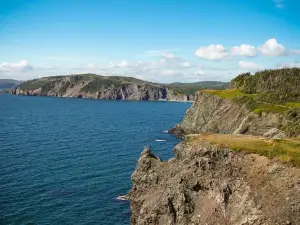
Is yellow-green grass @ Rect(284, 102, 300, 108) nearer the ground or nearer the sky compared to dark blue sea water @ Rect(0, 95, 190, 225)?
nearer the sky

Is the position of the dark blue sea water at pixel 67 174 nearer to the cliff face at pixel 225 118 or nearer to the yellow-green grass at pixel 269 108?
the cliff face at pixel 225 118

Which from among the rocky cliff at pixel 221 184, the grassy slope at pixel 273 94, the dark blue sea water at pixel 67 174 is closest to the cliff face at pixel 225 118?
the grassy slope at pixel 273 94

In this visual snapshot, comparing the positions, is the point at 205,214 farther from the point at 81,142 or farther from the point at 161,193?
the point at 81,142

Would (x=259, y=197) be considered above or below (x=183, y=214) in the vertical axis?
above

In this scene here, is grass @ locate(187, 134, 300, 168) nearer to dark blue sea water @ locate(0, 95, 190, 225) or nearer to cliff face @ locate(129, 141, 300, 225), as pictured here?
cliff face @ locate(129, 141, 300, 225)

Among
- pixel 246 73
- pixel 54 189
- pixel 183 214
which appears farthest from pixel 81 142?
pixel 246 73

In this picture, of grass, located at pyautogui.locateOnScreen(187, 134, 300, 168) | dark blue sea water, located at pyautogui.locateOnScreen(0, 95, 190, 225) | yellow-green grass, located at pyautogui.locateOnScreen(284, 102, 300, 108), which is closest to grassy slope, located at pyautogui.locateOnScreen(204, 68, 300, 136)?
yellow-green grass, located at pyautogui.locateOnScreen(284, 102, 300, 108)

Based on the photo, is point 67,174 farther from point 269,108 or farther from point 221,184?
point 269,108
